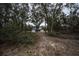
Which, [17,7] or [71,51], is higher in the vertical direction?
[17,7]

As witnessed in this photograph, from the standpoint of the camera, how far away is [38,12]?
7.02 feet

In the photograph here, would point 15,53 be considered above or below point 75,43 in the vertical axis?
below

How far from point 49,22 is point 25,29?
0.39 meters

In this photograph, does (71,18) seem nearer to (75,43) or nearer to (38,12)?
(75,43)

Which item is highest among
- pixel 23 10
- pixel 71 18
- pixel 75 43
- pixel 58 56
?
pixel 23 10

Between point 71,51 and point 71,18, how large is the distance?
0.51 meters

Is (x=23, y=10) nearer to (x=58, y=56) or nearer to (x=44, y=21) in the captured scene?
(x=44, y=21)

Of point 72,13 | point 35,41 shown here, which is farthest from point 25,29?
point 72,13

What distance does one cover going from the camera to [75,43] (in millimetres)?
2080

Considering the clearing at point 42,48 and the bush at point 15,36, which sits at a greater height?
the bush at point 15,36

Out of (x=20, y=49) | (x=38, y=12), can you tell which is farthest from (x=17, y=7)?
(x=20, y=49)

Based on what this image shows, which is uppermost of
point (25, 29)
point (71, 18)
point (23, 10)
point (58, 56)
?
point (23, 10)

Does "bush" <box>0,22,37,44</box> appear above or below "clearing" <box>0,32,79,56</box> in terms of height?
above

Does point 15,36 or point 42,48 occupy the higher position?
point 15,36
